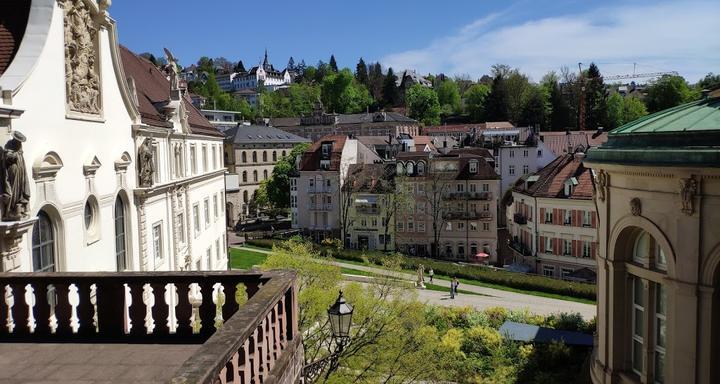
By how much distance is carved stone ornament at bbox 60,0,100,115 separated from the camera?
543 inches

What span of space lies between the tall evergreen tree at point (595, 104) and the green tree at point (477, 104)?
23804mm

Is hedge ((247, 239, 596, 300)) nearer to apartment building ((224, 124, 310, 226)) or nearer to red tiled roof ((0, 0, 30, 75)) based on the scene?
red tiled roof ((0, 0, 30, 75))

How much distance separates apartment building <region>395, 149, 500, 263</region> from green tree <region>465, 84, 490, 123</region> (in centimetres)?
6832

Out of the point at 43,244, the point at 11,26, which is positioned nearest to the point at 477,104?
the point at 11,26

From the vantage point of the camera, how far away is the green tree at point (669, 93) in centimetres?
10012

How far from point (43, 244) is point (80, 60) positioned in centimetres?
467

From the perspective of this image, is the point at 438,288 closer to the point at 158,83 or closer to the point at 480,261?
the point at 480,261

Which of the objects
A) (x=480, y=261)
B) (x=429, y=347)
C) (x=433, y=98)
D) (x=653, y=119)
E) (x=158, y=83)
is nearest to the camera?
(x=653, y=119)

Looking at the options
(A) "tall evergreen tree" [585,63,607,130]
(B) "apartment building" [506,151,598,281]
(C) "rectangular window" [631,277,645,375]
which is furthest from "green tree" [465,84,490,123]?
(C) "rectangular window" [631,277,645,375]

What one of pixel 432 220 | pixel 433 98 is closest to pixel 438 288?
pixel 432 220

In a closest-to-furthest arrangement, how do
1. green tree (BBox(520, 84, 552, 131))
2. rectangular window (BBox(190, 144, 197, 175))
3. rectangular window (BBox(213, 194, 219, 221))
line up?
1. rectangular window (BBox(190, 144, 197, 175))
2. rectangular window (BBox(213, 194, 219, 221))
3. green tree (BBox(520, 84, 552, 131))

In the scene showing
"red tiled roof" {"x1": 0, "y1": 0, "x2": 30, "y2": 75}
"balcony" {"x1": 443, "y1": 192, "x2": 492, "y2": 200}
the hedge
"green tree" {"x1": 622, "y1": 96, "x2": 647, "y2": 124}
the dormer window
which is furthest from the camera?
"green tree" {"x1": 622, "y1": 96, "x2": 647, "y2": 124}

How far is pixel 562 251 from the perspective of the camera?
4588 cm

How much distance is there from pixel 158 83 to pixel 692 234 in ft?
85.5
